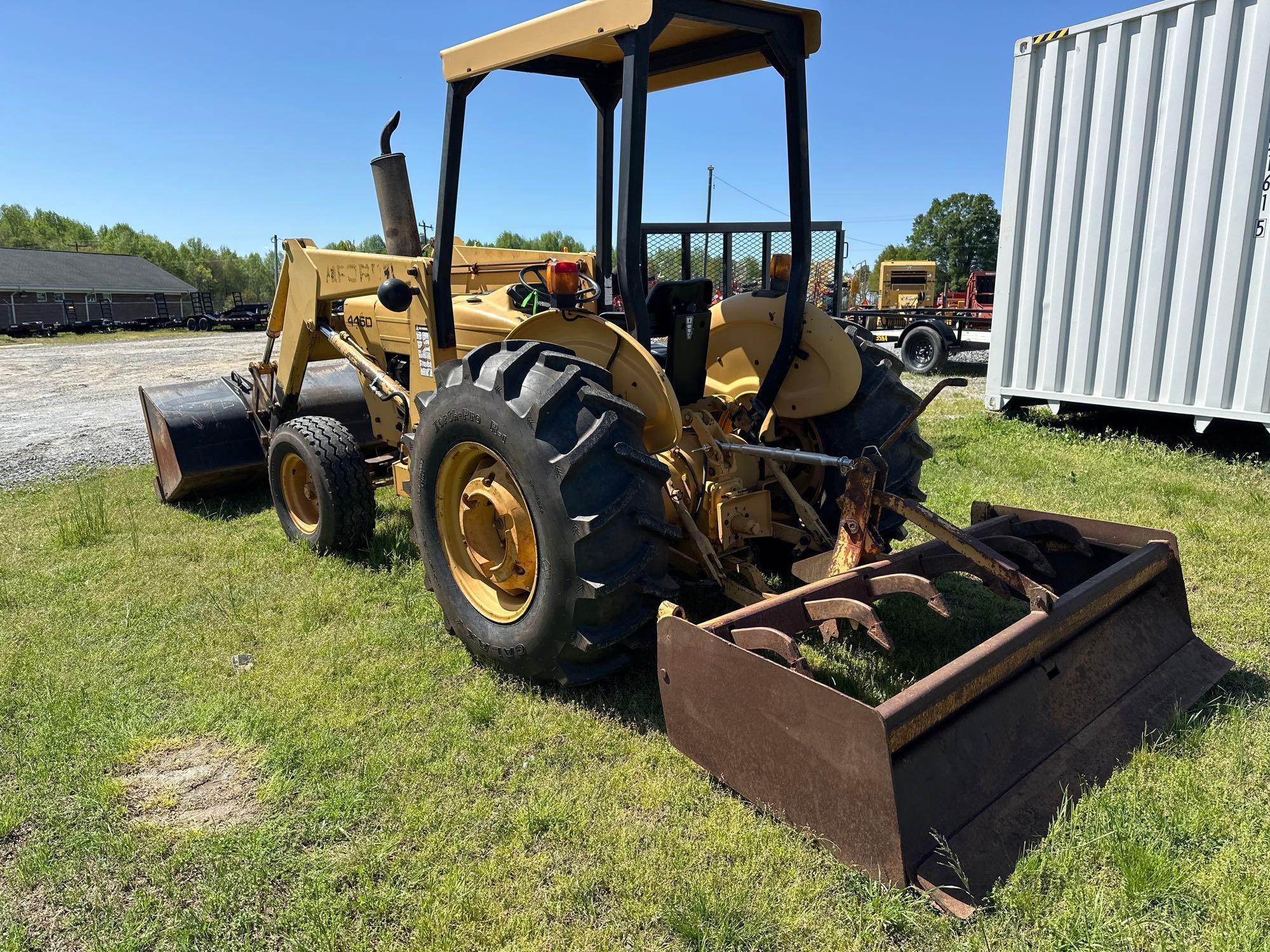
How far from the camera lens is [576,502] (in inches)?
114

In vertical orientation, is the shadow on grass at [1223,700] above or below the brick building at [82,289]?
below

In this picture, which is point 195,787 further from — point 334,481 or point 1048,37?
point 1048,37

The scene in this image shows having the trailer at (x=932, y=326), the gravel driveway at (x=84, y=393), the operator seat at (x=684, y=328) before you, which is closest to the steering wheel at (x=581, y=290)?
the operator seat at (x=684, y=328)

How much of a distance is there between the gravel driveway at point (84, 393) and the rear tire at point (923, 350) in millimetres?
10848

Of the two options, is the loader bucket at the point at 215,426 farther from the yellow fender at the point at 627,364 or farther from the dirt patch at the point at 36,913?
the dirt patch at the point at 36,913

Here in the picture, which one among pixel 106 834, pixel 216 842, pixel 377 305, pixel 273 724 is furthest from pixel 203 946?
pixel 377 305

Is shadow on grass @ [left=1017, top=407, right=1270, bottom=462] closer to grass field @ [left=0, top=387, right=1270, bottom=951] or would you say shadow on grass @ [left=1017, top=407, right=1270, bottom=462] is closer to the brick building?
grass field @ [left=0, top=387, right=1270, bottom=951]

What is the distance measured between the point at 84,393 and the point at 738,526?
48.9ft

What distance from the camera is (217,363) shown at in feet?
65.4

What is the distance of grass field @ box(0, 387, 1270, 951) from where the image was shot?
2.24 metres

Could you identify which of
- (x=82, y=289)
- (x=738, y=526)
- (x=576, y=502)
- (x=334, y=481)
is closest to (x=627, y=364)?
(x=576, y=502)

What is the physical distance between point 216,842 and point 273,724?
0.71m

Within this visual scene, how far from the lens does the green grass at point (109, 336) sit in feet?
98.6

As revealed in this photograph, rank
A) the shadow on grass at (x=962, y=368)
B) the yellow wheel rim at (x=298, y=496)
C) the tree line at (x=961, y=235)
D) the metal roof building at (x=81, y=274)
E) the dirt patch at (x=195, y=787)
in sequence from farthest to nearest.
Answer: the tree line at (x=961, y=235), the metal roof building at (x=81, y=274), the shadow on grass at (x=962, y=368), the yellow wheel rim at (x=298, y=496), the dirt patch at (x=195, y=787)
